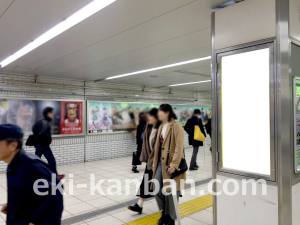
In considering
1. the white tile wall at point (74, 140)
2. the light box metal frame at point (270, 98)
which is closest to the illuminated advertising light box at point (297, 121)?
the light box metal frame at point (270, 98)

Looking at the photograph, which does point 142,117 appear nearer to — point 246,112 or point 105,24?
point 246,112

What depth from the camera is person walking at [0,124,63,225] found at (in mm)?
1127

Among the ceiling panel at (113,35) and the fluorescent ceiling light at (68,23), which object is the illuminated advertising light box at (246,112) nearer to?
the ceiling panel at (113,35)

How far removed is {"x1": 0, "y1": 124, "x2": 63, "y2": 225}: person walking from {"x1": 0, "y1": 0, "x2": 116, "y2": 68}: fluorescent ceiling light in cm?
167

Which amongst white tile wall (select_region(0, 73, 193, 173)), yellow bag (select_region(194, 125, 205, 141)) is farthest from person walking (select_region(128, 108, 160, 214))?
white tile wall (select_region(0, 73, 193, 173))

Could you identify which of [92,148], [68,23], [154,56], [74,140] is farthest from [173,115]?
[92,148]

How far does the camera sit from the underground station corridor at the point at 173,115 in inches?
46.1

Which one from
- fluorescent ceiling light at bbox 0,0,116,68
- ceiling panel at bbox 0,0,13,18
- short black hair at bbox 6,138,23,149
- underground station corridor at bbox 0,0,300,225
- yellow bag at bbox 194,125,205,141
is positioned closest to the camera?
short black hair at bbox 6,138,23,149

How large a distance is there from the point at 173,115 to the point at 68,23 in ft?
5.63

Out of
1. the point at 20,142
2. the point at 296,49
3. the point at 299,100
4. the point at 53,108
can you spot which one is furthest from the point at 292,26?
the point at 20,142

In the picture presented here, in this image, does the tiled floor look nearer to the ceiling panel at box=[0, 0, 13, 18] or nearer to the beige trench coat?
the beige trench coat

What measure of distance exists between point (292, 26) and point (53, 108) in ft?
6.49

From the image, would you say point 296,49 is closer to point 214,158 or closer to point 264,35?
point 264,35

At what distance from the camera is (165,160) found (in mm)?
2520
